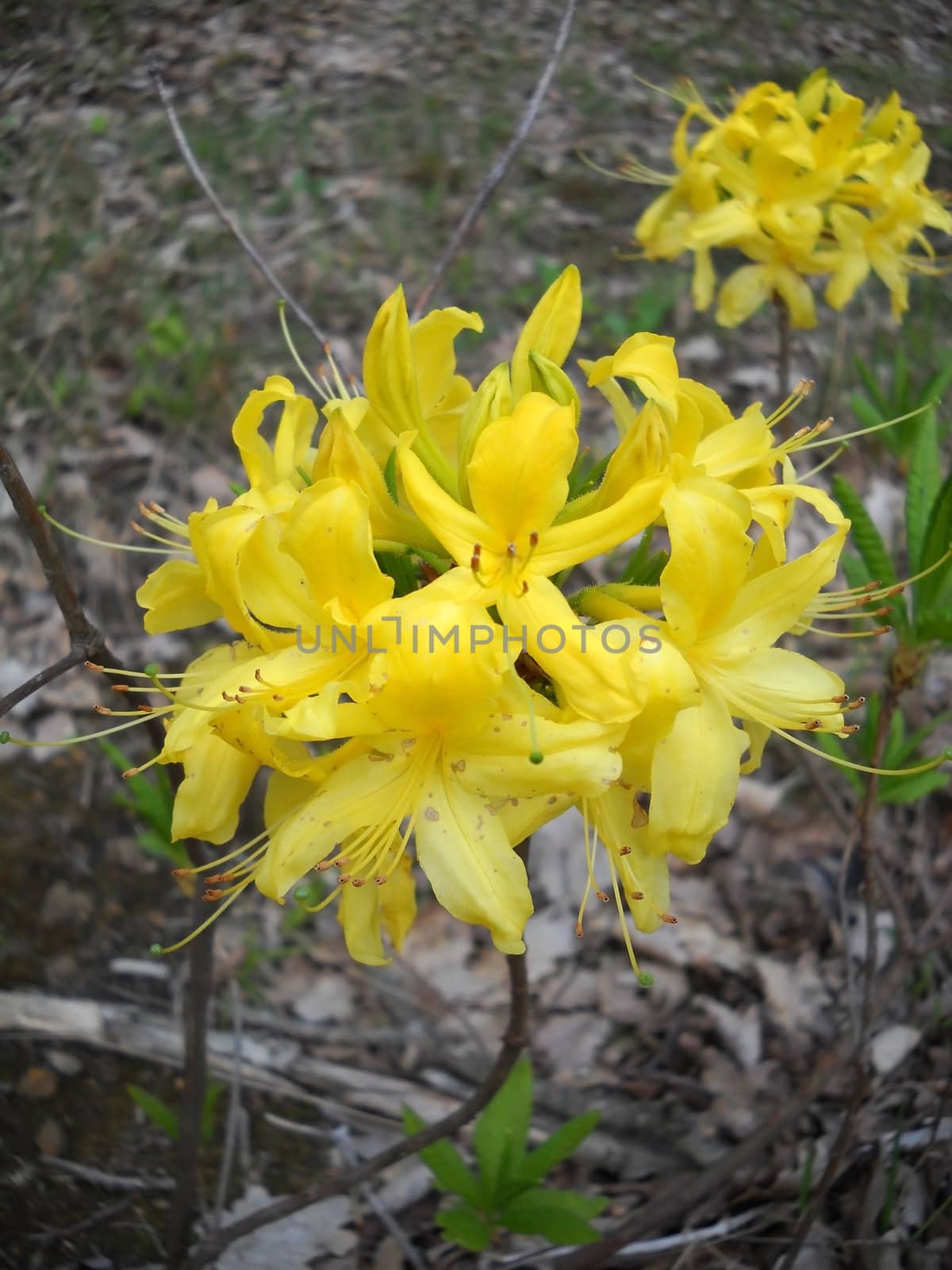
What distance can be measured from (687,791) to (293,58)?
4818 millimetres

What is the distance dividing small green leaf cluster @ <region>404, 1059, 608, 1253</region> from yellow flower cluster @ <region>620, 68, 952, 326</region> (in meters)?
1.81

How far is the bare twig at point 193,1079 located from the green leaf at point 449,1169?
403 mm

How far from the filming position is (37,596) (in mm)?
3094

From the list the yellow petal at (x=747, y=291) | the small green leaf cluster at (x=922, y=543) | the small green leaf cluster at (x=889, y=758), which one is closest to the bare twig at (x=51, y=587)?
the small green leaf cluster at (x=922, y=543)

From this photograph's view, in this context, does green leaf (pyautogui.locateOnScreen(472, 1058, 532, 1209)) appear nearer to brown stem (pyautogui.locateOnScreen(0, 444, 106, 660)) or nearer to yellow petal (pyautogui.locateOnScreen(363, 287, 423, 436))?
brown stem (pyautogui.locateOnScreen(0, 444, 106, 660))

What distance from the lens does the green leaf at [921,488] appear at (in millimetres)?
1634

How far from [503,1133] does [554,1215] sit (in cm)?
16

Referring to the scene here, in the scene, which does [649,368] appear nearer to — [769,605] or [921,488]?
[769,605]

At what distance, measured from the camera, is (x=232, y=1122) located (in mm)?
1870

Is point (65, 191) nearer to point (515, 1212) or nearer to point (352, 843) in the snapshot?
point (352, 843)

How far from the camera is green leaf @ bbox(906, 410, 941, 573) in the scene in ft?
5.36

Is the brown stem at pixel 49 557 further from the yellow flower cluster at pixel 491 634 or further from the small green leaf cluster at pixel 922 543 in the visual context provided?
the small green leaf cluster at pixel 922 543

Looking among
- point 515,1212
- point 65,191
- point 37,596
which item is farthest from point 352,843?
point 65,191

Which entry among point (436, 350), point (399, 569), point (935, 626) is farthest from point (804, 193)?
point (399, 569)
